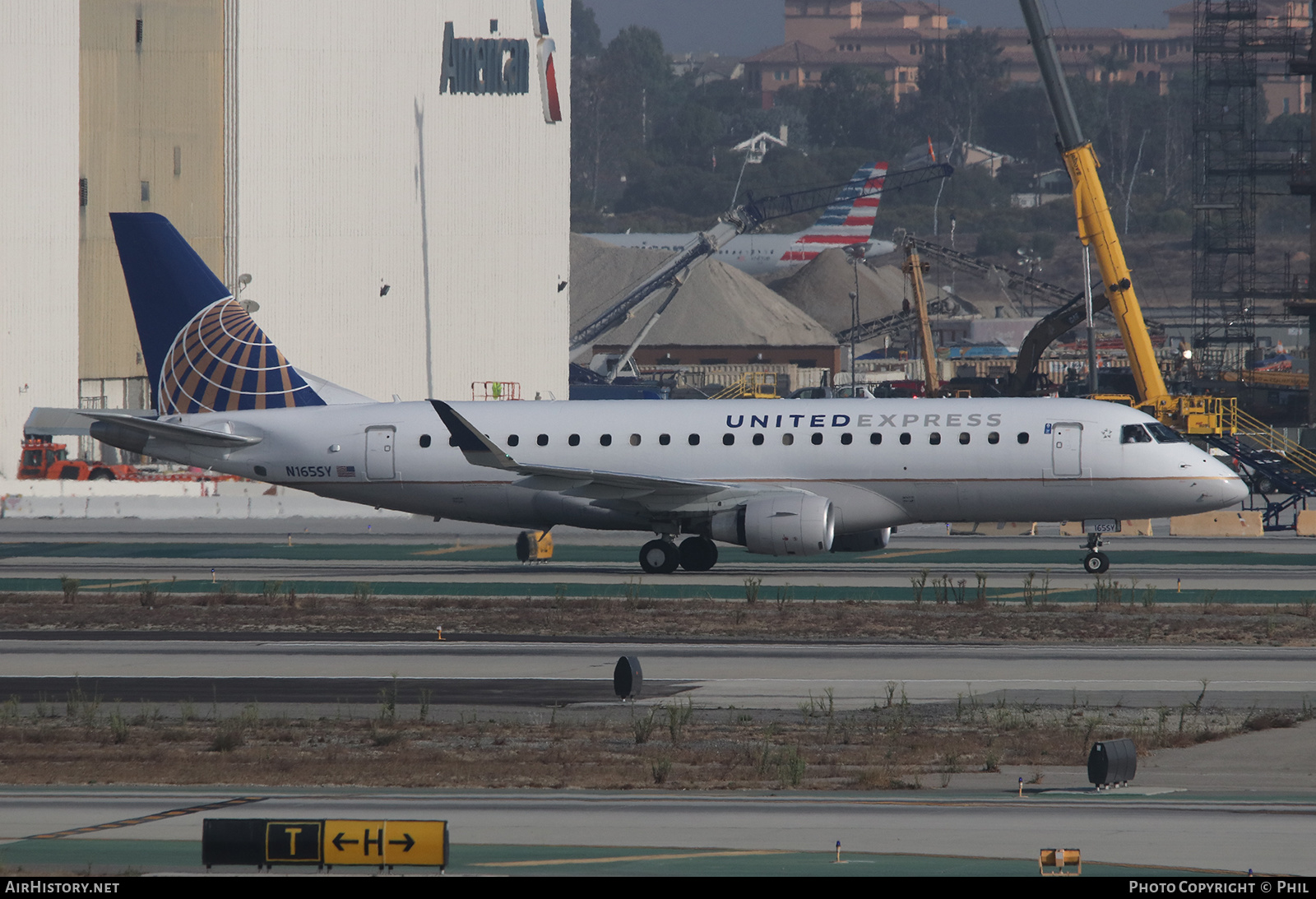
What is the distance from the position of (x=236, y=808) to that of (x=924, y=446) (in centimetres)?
2391

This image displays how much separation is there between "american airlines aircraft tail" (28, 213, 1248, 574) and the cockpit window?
0.18 ft

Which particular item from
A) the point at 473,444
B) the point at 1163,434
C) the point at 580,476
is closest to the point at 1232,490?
the point at 1163,434

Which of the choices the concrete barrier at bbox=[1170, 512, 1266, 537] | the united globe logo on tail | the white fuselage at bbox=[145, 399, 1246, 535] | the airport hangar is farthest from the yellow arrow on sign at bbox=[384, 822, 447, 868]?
the airport hangar

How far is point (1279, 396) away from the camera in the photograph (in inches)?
3915

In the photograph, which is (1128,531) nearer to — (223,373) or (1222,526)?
(1222,526)

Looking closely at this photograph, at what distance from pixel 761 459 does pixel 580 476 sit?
14.0 feet

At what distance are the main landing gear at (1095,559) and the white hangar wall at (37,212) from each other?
149ft

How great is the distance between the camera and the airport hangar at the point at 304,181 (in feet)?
222

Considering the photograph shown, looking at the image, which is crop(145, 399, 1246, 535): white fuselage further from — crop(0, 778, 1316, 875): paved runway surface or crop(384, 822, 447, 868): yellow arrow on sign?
crop(384, 822, 447, 868): yellow arrow on sign

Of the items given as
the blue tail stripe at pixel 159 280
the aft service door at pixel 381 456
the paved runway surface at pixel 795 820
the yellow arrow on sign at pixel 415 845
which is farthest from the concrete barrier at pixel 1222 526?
the yellow arrow on sign at pixel 415 845

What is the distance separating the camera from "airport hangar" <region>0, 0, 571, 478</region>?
67812 millimetres

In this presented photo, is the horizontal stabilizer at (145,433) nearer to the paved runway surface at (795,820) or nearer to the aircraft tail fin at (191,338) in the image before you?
the aircraft tail fin at (191,338)

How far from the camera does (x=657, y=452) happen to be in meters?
39.2
